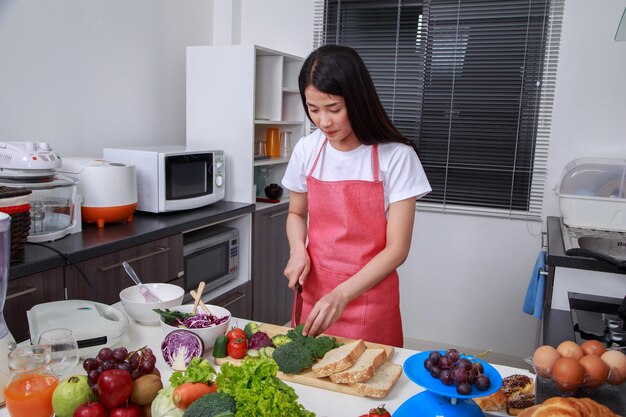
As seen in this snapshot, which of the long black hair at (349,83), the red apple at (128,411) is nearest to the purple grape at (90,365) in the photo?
the red apple at (128,411)

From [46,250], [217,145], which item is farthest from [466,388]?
[217,145]

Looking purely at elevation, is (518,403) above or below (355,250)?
below

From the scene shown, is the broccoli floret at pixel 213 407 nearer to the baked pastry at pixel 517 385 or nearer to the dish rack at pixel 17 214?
the baked pastry at pixel 517 385

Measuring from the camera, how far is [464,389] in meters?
0.88

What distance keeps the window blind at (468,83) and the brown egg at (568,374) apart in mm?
2519

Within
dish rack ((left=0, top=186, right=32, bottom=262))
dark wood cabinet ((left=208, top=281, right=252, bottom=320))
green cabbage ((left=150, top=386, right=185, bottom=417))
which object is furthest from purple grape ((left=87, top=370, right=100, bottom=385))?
dark wood cabinet ((left=208, top=281, right=252, bottom=320))

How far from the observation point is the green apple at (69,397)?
919mm

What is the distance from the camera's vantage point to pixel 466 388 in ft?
2.87

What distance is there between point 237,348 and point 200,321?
Result: 13cm

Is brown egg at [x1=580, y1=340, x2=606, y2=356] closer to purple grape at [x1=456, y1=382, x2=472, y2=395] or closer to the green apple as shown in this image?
purple grape at [x1=456, y1=382, x2=472, y2=395]

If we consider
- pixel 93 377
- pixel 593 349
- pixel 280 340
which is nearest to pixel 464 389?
pixel 593 349

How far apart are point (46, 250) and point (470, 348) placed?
261cm

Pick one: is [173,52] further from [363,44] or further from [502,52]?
[502,52]

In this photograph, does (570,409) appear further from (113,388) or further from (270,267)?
(270,267)
